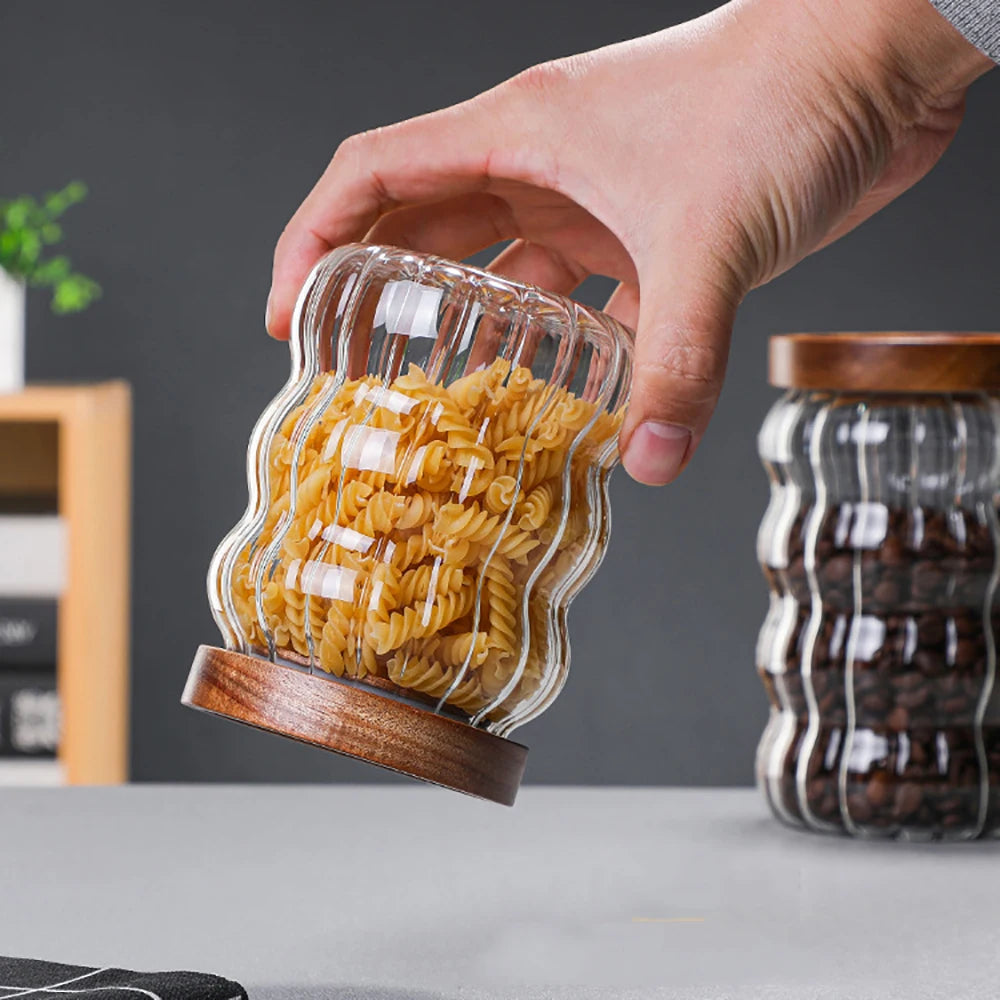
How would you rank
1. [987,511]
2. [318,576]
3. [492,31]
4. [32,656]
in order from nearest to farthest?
[318,576], [987,511], [32,656], [492,31]

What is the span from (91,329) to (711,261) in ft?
7.58

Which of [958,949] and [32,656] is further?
[32,656]

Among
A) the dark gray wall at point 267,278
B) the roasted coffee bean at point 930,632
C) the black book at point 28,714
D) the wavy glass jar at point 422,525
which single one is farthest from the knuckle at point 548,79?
the dark gray wall at point 267,278

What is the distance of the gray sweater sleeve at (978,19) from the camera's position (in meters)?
0.64

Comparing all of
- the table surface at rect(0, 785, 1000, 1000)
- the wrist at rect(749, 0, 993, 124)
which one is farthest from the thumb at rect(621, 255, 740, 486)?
the table surface at rect(0, 785, 1000, 1000)

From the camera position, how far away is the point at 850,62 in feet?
2.24

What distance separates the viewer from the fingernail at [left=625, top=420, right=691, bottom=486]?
66 centimetres

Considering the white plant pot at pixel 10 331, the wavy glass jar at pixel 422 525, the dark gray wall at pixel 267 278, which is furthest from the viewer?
the dark gray wall at pixel 267 278

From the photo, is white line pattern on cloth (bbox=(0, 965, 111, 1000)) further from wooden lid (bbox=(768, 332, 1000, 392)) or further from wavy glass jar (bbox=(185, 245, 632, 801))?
wooden lid (bbox=(768, 332, 1000, 392))

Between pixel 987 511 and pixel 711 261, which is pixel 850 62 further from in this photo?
pixel 987 511

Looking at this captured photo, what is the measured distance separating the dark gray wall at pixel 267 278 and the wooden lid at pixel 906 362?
1.84 m

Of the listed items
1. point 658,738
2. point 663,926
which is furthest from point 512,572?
point 658,738

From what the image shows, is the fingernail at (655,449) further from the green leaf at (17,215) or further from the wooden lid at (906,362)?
the green leaf at (17,215)

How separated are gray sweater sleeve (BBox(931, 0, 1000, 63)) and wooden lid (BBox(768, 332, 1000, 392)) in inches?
10.4
